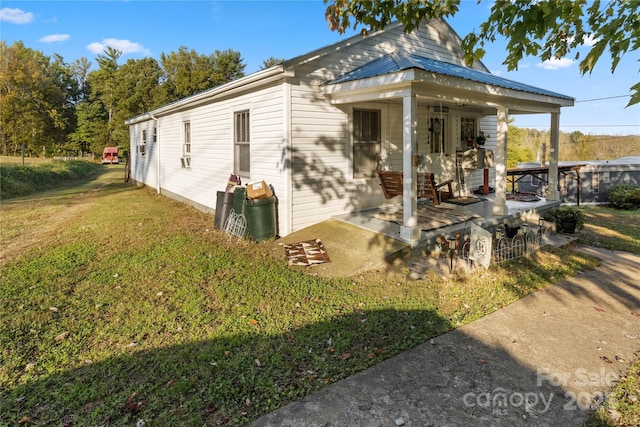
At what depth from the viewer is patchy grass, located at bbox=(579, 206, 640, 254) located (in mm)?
7527

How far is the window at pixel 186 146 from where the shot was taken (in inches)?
463

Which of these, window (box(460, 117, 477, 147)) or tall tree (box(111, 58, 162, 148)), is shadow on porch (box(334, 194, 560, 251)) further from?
tall tree (box(111, 58, 162, 148))

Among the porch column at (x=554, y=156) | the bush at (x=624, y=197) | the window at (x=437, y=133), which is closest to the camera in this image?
the porch column at (x=554, y=156)

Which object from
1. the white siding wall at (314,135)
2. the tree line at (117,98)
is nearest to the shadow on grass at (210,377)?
the white siding wall at (314,135)

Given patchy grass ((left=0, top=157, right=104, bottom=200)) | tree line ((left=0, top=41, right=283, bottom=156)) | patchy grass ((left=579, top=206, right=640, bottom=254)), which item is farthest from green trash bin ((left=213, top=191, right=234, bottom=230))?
tree line ((left=0, top=41, right=283, bottom=156))

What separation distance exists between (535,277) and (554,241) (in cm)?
222

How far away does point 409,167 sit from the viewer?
5.76 m

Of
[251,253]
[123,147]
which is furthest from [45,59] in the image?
[251,253]

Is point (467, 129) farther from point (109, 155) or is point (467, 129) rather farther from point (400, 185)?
point (109, 155)

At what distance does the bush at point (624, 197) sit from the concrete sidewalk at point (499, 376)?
45.6ft

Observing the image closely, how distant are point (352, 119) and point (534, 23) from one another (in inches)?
190

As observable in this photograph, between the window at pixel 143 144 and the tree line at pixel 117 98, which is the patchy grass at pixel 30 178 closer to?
the window at pixel 143 144

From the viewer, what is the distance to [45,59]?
152ft

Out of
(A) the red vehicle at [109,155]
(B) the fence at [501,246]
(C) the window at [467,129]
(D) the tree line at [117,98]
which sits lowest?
(B) the fence at [501,246]
